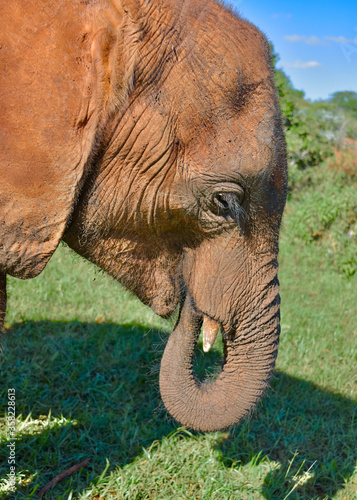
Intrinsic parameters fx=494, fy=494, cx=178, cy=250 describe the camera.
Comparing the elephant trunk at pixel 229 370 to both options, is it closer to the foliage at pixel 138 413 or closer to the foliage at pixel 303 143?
→ the foliage at pixel 138 413

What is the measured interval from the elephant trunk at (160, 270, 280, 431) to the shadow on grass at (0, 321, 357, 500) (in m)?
0.39

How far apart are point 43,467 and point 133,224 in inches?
73.8

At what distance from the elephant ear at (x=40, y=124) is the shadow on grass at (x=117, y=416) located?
1.30 meters

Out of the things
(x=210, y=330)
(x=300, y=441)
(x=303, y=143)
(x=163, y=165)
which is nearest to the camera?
(x=163, y=165)

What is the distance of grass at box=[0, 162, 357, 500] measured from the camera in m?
3.17

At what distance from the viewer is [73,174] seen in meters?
1.93

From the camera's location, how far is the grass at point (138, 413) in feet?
10.4

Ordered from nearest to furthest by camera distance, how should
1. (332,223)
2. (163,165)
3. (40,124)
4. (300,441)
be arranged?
(40,124)
(163,165)
(300,441)
(332,223)

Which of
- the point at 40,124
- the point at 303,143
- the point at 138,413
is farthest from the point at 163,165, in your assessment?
the point at 303,143

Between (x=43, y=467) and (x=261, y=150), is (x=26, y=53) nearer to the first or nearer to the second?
(x=261, y=150)

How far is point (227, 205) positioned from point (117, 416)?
228cm

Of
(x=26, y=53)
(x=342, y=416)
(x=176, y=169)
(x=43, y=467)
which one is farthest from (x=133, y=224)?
(x=342, y=416)

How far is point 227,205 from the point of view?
2.18 metres

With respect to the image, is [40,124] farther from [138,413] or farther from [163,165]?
[138,413]
